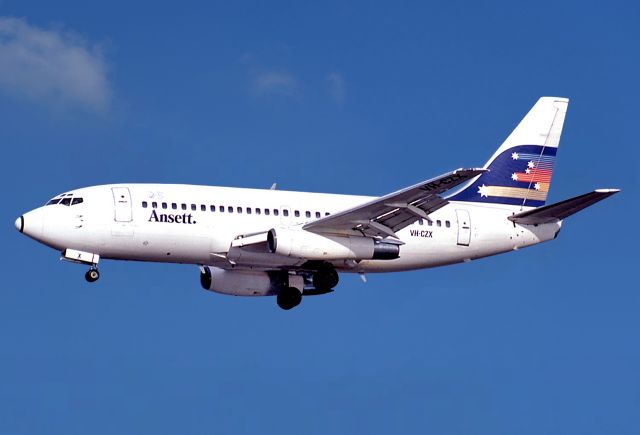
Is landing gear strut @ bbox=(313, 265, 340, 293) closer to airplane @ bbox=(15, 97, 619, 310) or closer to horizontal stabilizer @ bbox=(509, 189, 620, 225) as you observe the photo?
airplane @ bbox=(15, 97, 619, 310)

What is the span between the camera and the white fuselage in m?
58.7

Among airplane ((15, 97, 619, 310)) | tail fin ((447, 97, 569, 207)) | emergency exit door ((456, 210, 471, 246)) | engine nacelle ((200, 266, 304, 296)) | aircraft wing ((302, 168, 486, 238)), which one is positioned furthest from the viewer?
tail fin ((447, 97, 569, 207))

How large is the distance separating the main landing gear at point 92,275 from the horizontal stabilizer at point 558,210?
63.0ft

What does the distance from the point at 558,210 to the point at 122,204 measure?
19355 millimetres

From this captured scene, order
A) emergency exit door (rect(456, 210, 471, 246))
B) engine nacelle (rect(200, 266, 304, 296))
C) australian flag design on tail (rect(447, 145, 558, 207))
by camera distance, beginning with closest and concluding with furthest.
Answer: emergency exit door (rect(456, 210, 471, 246)) < engine nacelle (rect(200, 266, 304, 296)) < australian flag design on tail (rect(447, 145, 558, 207))

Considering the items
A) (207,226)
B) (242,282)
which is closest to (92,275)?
(207,226)

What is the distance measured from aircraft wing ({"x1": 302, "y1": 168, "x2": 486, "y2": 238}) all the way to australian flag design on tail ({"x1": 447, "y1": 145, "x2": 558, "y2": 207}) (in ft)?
20.9

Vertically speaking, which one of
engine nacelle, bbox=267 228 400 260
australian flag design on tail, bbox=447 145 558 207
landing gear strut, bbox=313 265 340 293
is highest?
australian flag design on tail, bbox=447 145 558 207

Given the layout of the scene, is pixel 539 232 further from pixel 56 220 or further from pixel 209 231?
pixel 56 220

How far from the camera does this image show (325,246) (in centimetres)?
6016

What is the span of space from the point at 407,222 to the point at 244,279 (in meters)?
8.73

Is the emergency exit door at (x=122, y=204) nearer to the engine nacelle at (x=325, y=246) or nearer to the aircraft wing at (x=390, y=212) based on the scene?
the engine nacelle at (x=325, y=246)

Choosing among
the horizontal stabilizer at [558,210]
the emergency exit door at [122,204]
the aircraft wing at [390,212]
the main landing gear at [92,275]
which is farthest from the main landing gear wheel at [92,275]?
the horizontal stabilizer at [558,210]

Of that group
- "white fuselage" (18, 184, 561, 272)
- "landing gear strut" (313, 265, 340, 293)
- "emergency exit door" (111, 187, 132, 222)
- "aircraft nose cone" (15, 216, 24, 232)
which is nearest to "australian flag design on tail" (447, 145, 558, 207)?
"white fuselage" (18, 184, 561, 272)
